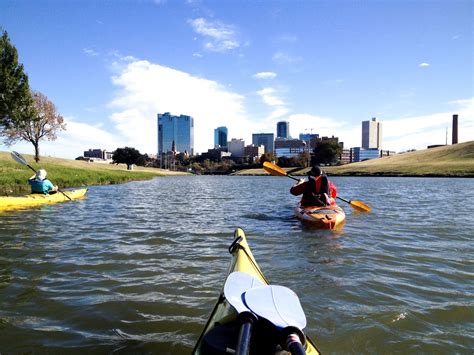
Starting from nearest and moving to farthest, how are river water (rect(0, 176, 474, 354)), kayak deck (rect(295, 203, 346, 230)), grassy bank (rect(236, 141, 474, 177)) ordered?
river water (rect(0, 176, 474, 354))
kayak deck (rect(295, 203, 346, 230))
grassy bank (rect(236, 141, 474, 177))

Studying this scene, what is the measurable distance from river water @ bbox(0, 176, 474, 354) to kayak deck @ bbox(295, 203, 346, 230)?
2.03ft

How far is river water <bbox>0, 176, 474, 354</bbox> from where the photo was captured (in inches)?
151

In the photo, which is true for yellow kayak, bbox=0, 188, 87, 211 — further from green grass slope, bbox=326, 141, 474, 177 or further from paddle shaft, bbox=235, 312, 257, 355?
green grass slope, bbox=326, 141, 474, 177

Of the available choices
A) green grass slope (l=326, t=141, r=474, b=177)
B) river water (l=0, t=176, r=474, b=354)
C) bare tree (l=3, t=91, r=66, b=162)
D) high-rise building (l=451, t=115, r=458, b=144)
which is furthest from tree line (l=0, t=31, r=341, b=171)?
high-rise building (l=451, t=115, r=458, b=144)

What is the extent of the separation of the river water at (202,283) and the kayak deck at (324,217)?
2.03 ft

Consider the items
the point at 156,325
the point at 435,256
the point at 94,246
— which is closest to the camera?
the point at 156,325

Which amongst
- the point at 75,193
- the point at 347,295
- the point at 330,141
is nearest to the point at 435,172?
the point at 330,141

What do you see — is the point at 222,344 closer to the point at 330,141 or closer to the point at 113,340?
the point at 113,340

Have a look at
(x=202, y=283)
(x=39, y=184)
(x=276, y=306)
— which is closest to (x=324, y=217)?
(x=202, y=283)

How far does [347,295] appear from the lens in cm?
511

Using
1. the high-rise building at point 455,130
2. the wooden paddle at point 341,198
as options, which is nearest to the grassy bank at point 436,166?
the high-rise building at point 455,130

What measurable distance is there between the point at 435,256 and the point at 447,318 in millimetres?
3272

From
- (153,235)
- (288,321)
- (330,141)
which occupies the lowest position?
(153,235)

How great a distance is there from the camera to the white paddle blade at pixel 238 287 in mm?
2882
